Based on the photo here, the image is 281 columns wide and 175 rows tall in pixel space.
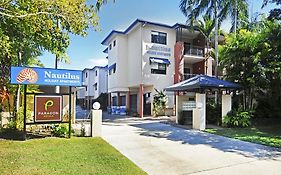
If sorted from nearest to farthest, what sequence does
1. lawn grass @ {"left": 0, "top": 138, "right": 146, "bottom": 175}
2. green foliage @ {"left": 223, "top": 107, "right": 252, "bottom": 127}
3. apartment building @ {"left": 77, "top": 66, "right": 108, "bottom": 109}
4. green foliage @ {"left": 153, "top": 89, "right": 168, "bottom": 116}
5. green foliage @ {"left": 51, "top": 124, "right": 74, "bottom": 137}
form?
lawn grass @ {"left": 0, "top": 138, "right": 146, "bottom": 175}
green foliage @ {"left": 51, "top": 124, "right": 74, "bottom": 137}
green foliage @ {"left": 223, "top": 107, "right": 252, "bottom": 127}
green foliage @ {"left": 153, "top": 89, "right": 168, "bottom": 116}
apartment building @ {"left": 77, "top": 66, "right": 108, "bottom": 109}

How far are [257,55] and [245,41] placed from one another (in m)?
1.49

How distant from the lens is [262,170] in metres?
6.86

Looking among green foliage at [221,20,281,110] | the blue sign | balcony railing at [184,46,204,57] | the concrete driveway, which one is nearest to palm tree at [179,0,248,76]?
green foliage at [221,20,281,110]

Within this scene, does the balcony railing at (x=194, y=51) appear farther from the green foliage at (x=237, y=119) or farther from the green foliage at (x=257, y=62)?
the green foliage at (x=237, y=119)

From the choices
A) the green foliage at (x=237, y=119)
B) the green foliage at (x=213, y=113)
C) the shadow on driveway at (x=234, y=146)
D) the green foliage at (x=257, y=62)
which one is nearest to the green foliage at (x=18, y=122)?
the shadow on driveway at (x=234, y=146)

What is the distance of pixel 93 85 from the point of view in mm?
48250

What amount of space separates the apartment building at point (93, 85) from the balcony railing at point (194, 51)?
16706mm

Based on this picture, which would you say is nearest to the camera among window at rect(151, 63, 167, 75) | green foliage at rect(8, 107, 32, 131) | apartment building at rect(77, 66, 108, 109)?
green foliage at rect(8, 107, 32, 131)

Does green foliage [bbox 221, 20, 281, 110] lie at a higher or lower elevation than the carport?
higher

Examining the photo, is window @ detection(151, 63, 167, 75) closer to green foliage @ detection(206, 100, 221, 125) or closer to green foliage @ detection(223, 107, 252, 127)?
green foliage @ detection(206, 100, 221, 125)

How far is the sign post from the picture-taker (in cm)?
995

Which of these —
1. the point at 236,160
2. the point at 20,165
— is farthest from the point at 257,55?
the point at 20,165

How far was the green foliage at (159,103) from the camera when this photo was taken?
25.8 m

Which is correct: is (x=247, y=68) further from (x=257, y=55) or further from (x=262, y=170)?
(x=262, y=170)
